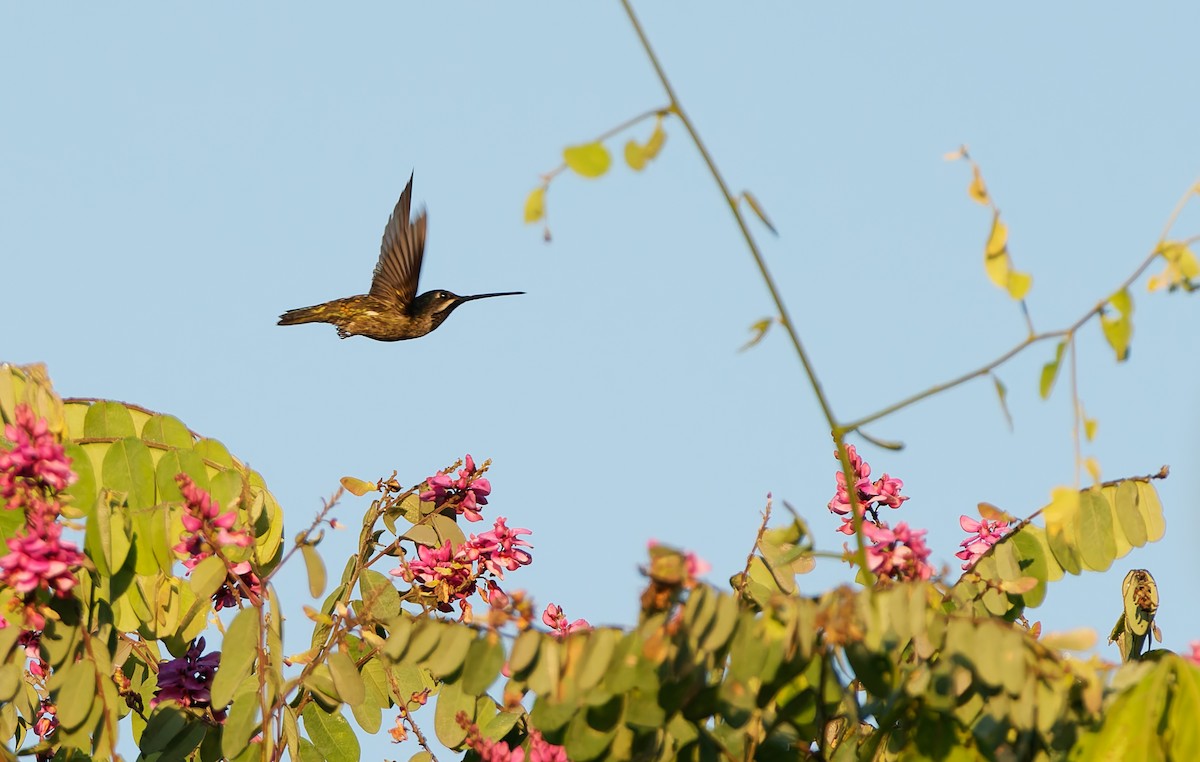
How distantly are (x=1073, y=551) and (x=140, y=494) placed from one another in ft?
7.83

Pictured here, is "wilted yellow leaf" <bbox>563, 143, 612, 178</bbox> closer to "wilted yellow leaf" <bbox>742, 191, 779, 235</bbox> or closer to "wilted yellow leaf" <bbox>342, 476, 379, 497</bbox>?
"wilted yellow leaf" <bbox>742, 191, 779, 235</bbox>

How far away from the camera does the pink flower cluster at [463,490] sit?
4633 mm

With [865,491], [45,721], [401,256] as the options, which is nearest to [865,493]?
[865,491]

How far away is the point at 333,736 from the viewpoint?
13.3 ft

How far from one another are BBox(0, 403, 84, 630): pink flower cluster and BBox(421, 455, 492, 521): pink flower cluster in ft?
4.93

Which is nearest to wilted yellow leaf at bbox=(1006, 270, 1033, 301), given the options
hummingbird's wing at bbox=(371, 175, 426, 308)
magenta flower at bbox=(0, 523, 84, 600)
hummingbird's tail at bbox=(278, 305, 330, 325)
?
magenta flower at bbox=(0, 523, 84, 600)

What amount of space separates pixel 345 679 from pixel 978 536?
173cm

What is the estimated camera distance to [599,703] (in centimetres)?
258

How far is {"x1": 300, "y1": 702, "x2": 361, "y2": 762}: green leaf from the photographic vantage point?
404cm

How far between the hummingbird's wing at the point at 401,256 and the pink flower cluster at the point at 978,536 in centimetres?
515

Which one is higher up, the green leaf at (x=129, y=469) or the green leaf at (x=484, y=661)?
the green leaf at (x=129, y=469)

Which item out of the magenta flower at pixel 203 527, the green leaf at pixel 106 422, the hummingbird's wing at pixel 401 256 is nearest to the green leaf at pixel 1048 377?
the magenta flower at pixel 203 527

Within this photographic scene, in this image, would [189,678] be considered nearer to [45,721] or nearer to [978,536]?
[45,721]

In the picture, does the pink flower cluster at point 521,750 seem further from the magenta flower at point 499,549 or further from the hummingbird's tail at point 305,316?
the hummingbird's tail at point 305,316
